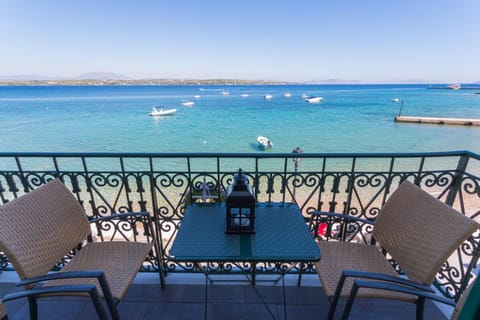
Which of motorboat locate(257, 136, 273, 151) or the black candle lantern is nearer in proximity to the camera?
the black candle lantern

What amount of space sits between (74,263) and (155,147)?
15.8 meters

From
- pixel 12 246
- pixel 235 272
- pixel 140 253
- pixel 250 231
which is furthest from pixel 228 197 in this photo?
pixel 12 246

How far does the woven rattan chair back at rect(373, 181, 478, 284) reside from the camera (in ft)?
3.64

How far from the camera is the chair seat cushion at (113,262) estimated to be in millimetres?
1318

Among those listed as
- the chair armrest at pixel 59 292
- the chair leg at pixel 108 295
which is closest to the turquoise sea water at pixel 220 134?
the chair leg at pixel 108 295

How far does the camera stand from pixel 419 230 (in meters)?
1.30

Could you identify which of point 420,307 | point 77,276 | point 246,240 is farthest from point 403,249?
point 77,276

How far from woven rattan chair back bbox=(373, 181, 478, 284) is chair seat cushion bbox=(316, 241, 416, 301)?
0.10 metres

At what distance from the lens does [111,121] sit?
24562 millimetres

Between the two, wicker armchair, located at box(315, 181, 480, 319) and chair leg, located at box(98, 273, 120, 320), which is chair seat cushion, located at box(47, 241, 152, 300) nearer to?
chair leg, located at box(98, 273, 120, 320)

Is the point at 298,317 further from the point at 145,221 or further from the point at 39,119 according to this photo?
the point at 39,119

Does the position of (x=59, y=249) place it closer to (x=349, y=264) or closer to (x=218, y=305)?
(x=218, y=305)

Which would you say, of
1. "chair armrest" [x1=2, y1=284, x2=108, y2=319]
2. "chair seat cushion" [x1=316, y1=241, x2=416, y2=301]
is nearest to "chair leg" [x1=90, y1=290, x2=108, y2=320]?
"chair armrest" [x1=2, y1=284, x2=108, y2=319]

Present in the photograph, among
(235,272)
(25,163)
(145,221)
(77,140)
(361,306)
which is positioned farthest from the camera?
(77,140)
